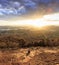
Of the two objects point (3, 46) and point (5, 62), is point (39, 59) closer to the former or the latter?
point (5, 62)

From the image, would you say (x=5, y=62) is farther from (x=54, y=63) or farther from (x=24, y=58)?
(x=54, y=63)

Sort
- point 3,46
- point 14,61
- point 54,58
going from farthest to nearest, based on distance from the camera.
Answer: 1. point 3,46
2. point 54,58
3. point 14,61

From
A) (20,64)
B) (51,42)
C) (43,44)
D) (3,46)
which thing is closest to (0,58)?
(20,64)

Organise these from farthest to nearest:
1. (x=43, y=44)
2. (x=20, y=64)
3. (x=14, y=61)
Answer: (x=43, y=44) < (x=14, y=61) < (x=20, y=64)

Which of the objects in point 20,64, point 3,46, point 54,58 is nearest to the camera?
point 20,64

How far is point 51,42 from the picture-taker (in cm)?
6400

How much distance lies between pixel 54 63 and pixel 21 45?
26282mm

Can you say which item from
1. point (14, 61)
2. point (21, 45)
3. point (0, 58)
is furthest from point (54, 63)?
point (21, 45)

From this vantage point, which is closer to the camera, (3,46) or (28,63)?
(28,63)

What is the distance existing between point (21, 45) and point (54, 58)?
22.7 metres

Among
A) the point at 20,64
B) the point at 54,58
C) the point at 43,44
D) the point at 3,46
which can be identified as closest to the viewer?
the point at 20,64

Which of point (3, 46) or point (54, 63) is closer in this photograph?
point (54, 63)

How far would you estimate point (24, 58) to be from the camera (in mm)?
38625

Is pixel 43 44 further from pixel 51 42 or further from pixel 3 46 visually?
pixel 3 46
